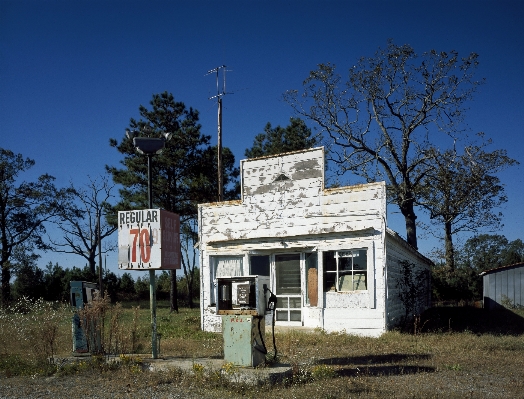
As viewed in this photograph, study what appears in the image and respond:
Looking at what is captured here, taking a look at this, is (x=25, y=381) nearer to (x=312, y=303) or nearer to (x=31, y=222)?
(x=312, y=303)

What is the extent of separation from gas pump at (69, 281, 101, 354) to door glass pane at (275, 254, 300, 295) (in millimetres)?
6054

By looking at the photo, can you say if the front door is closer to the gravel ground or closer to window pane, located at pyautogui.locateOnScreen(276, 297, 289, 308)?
window pane, located at pyautogui.locateOnScreen(276, 297, 289, 308)

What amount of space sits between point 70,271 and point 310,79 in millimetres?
24908

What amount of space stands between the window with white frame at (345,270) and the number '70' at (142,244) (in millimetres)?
5974

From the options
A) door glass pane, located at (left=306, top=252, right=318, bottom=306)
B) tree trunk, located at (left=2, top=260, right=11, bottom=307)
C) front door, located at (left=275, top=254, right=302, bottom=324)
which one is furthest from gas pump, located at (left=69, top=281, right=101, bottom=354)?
tree trunk, located at (left=2, top=260, right=11, bottom=307)

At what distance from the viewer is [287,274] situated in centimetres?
1516

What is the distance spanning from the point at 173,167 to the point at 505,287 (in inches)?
755

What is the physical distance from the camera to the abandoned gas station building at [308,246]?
44.8 feet

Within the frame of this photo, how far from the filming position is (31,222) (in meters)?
37.7

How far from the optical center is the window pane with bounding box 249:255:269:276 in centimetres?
1555

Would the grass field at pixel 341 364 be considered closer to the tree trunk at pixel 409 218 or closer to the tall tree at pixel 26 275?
the tree trunk at pixel 409 218

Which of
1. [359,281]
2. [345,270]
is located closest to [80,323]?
[345,270]

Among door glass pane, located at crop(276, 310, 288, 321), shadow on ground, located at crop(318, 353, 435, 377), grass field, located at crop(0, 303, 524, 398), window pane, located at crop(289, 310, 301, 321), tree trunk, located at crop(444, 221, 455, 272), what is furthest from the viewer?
tree trunk, located at crop(444, 221, 455, 272)

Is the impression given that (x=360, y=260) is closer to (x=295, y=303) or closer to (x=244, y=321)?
(x=295, y=303)
